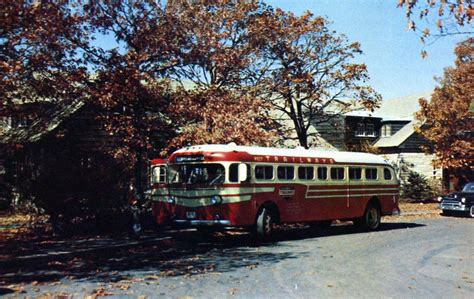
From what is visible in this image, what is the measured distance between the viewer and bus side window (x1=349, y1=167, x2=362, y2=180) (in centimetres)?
1955

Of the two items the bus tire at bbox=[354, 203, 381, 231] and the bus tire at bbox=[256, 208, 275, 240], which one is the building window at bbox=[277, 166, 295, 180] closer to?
the bus tire at bbox=[256, 208, 275, 240]

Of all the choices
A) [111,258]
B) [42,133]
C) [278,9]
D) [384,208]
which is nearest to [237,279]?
[111,258]

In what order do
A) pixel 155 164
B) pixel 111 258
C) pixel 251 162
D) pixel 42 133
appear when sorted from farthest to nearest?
pixel 42 133 → pixel 155 164 → pixel 251 162 → pixel 111 258

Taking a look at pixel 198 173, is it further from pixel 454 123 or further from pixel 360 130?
pixel 360 130

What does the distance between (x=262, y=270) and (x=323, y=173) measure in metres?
7.78

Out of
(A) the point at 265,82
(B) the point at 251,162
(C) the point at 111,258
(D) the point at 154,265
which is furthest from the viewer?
(A) the point at 265,82

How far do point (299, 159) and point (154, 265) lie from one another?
7.08 metres

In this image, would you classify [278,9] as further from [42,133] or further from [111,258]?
[111,258]

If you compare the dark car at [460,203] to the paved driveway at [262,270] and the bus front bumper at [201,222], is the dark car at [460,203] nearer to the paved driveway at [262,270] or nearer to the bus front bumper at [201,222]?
the paved driveway at [262,270]

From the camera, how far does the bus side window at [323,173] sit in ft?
59.7

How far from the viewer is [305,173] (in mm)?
17641

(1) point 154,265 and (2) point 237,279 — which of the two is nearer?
(2) point 237,279

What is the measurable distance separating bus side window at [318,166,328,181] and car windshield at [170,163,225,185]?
13.4 feet

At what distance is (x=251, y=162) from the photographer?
619 inches
